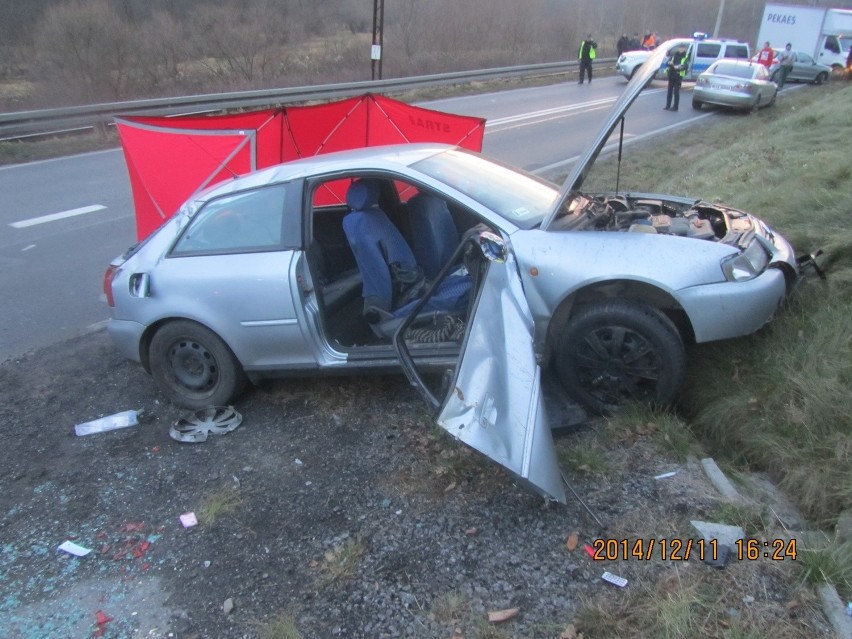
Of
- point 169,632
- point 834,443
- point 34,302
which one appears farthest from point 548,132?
point 169,632

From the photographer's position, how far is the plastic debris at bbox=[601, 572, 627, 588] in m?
2.79

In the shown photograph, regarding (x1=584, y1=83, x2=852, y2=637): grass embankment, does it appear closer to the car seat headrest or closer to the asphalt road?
the car seat headrest

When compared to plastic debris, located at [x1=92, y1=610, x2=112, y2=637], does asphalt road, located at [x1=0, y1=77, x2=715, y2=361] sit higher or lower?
lower

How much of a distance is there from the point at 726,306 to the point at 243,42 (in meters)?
25.3

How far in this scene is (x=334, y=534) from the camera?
3293mm

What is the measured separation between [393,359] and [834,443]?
7.54 ft

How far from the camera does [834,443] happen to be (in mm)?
3258

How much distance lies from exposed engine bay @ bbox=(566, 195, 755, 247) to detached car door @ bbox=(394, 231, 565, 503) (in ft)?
2.75

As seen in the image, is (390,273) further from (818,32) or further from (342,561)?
(818,32)

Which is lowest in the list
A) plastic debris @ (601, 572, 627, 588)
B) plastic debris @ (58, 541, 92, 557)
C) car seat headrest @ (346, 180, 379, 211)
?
plastic debris @ (58, 541, 92, 557)

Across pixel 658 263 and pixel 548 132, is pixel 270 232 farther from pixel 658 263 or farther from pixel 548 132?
pixel 548 132

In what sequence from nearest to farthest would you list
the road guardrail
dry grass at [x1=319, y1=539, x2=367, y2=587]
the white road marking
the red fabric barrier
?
1. dry grass at [x1=319, y1=539, x2=367, y2=587]
2. the red fabric barrier
3. the white road marking
4. the road guardrail

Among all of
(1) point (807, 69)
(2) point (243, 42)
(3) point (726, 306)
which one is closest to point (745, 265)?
(3) point (726, 306)

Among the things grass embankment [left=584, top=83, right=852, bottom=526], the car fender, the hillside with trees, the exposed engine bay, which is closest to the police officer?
grass embankment [left=584, top=83, right=852, bottom=526]
